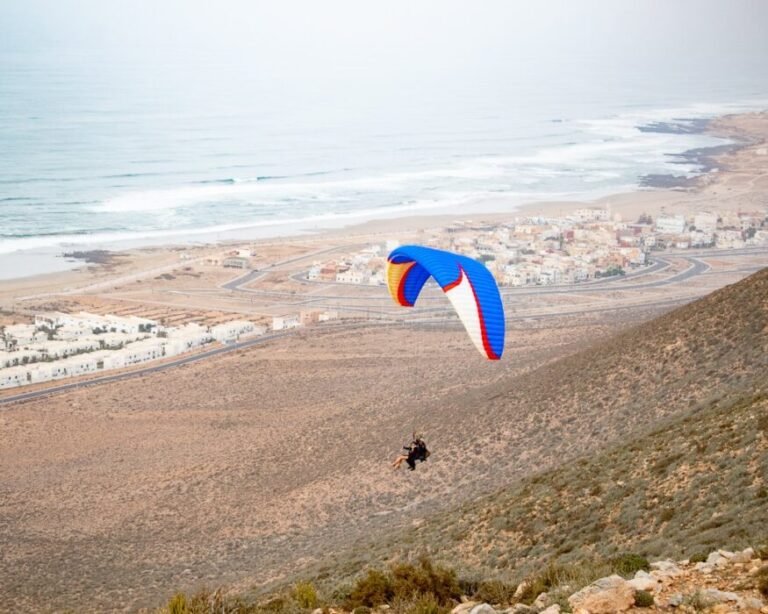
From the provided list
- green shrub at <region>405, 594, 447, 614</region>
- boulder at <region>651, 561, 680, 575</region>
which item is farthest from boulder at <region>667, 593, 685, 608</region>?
green shrub at <region>405, 594, 447, 614</region>

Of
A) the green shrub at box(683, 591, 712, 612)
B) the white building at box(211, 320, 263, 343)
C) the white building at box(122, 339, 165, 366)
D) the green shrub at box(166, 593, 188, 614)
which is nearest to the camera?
the green shrub at box(683, 591, 712, 612)

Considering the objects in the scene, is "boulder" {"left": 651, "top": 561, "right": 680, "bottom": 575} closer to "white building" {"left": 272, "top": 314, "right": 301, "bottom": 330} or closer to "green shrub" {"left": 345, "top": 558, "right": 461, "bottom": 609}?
"green shrub" {"left": 345, "top": 558, "right": 461, "bottom": 609}

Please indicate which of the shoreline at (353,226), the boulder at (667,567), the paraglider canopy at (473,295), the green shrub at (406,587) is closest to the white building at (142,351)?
the shoreline at (353,226)

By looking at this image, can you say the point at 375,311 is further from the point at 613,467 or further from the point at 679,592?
the point at 679,592

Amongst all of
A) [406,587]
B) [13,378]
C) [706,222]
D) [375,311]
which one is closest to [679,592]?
[406,587]

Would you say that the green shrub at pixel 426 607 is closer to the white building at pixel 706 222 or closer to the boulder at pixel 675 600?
the boulder at pixel 675 600

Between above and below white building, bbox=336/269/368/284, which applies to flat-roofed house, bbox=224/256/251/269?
above
